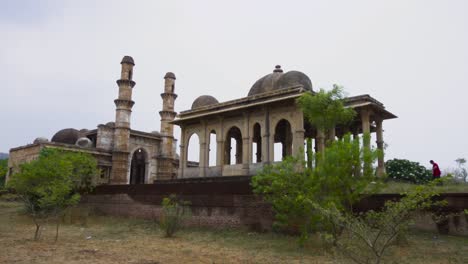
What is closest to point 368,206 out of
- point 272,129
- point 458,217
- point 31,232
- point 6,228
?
point 458,217

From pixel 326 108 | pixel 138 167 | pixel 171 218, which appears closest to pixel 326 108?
pixel 326 108

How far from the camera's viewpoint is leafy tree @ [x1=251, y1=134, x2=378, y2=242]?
8.82 meters

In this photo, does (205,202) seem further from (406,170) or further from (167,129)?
(167,129)

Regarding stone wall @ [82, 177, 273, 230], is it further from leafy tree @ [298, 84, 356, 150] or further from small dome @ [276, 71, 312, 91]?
small dome @ [276, 71, 312, 91]

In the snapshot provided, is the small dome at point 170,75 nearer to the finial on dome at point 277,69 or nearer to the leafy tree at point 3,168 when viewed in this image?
the finial on dome at point 277,69

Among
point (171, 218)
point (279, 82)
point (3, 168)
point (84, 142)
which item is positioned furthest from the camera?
point (84, 142)

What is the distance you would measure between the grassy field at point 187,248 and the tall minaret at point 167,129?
1624 cm

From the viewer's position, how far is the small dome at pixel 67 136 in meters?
28.8

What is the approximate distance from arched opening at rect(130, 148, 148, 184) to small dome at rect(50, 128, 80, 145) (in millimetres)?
4680

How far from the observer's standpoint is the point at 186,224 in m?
13.8

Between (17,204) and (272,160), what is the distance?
1566 cm

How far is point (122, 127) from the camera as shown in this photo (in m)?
26.2

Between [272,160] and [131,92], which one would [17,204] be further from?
[272,160]

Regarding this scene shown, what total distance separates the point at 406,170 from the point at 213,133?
12510 mm
